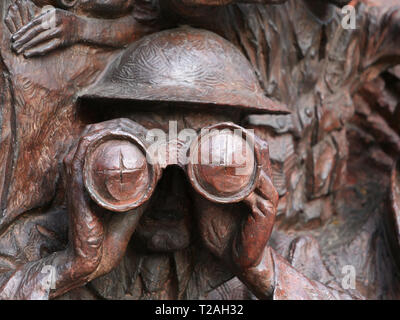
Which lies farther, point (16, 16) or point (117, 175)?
point (16, 16)

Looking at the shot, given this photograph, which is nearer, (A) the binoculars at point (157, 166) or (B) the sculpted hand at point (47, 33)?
(A) the binoculars at point (157, 166)

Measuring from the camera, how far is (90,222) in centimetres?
87

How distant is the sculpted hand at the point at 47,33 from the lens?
0.94 meters

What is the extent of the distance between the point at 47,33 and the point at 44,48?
0.09ft

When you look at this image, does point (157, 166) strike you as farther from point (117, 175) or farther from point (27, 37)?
point (27, 37)

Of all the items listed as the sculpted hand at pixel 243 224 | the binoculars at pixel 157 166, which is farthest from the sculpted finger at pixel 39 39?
the sculpted hand at pixel 243 224

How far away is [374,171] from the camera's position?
4.96 ft

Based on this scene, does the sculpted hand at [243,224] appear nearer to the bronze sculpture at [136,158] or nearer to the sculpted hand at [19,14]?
the bronze sculpture at [136,158]

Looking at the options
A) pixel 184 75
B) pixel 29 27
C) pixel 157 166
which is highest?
pixel 29 27

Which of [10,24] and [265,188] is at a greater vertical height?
[10,24]

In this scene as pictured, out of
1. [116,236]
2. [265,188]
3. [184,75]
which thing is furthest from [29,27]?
[265,188]

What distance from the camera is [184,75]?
0.94 metres

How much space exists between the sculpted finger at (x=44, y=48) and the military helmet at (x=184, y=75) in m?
0.10
